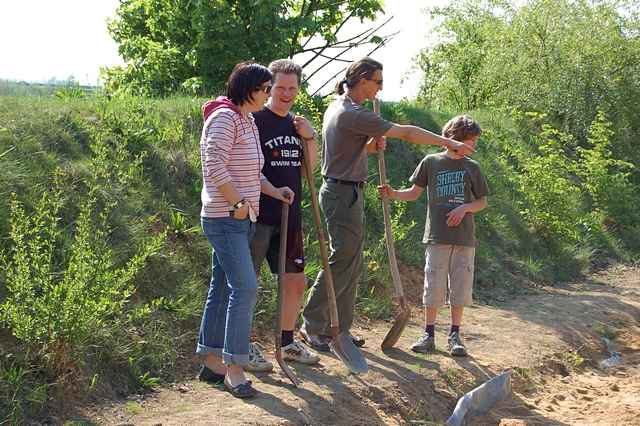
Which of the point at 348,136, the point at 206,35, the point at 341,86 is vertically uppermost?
the point at 206,35

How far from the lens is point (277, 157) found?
557 cm

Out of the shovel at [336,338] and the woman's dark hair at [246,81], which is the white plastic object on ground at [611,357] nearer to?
the shovel at [336,338]

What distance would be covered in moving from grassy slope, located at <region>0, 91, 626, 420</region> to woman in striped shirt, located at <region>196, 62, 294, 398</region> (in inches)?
32.7

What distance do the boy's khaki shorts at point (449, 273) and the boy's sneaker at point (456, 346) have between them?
0.30 m

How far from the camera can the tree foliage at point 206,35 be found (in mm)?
10602

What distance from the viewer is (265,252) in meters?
5.64

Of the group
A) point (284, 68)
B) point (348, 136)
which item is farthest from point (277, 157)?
point (348, 136)

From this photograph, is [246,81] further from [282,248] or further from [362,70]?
[362,70]

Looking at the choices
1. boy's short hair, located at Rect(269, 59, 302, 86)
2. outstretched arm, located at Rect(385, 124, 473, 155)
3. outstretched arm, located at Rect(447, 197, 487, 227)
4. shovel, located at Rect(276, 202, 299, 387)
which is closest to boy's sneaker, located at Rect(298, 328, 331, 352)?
shovel, located at Rect(276, 202, 299, 387)

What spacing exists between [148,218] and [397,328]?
2.22 meters

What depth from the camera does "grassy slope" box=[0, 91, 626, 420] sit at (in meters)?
5.62

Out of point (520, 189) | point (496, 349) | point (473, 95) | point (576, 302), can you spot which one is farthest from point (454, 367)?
point (473, 95)

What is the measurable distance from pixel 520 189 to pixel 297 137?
762cm

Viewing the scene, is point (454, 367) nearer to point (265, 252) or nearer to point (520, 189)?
point (265, 252)
